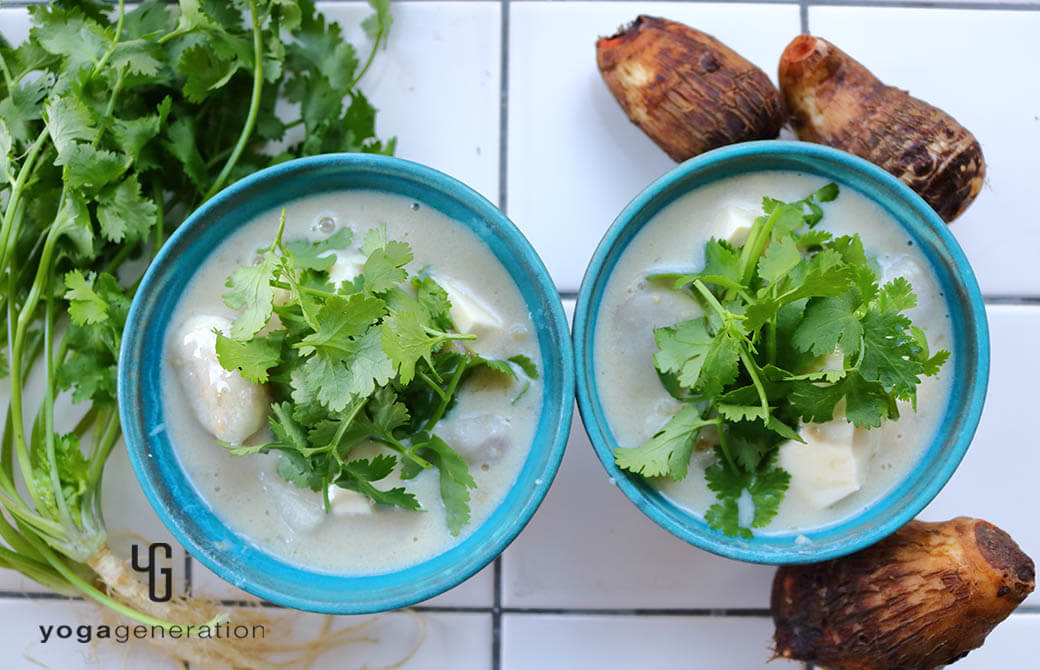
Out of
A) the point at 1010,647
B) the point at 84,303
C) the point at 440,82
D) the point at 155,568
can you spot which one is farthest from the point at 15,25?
the point at 1010,647

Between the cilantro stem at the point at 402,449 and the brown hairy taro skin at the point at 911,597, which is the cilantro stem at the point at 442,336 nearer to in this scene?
the cilantro stem at the point at 402,449

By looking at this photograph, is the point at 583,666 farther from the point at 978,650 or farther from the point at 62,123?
the point at 62,123

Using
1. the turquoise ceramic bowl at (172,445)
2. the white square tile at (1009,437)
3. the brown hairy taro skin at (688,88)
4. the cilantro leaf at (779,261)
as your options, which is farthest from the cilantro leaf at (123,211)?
the white square tile at (1009,437)

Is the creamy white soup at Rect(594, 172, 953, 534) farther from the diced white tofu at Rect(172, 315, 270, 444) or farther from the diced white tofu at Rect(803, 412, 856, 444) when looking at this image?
the diced white tofu at Rect(172, 315, 270, 444)

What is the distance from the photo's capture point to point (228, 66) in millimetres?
994

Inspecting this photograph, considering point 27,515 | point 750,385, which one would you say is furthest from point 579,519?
point 27,515

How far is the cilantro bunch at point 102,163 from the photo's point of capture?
958mm

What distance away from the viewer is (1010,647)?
112cm

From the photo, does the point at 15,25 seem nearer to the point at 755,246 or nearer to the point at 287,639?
the point at 287,639

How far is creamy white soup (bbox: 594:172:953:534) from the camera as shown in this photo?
0.93 meters

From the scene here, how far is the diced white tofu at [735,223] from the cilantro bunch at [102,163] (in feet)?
1.32

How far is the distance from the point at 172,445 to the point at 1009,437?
993 mm

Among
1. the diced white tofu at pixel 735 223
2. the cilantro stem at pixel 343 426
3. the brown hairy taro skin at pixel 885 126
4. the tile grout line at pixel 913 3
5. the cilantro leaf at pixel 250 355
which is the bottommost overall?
the cilantro stem at pixel 343 426

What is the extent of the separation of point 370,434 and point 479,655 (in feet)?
1.27
